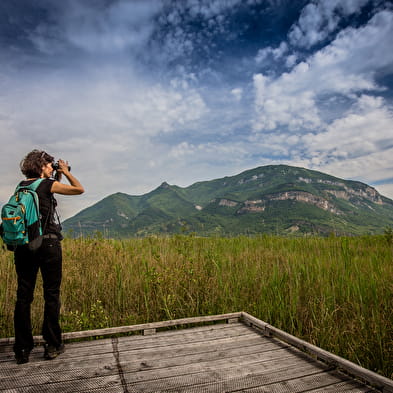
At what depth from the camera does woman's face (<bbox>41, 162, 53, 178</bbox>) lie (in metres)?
3.03

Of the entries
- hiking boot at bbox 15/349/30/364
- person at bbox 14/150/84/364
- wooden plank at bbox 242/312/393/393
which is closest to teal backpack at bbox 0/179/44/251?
person at bbox 14/150/84/364

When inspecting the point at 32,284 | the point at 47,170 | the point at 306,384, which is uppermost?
the point at 47,170

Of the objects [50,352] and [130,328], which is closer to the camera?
[50,352]

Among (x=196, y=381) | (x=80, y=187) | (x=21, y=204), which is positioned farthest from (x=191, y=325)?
(x=21, y=204)

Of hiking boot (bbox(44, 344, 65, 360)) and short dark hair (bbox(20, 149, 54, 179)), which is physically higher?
short dark hair (bbox(20, 149, 54, 179))

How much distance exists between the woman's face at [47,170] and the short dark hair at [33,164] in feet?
0.11

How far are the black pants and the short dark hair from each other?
75 cm

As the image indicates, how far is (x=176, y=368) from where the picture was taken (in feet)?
8.64

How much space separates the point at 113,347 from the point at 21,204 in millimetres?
1818

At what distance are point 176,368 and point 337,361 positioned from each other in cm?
149

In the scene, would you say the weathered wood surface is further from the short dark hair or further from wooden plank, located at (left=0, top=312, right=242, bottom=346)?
the short dark hair

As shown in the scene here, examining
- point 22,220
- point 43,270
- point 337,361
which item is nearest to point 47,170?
point 22,220

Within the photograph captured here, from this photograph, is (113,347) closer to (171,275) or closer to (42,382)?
(42,382)

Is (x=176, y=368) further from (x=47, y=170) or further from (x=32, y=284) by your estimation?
(x=47, y=170)
